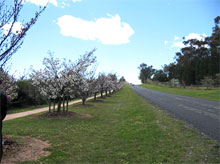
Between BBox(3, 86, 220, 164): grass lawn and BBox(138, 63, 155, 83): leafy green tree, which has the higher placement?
BBox(138, 63, 155, 83): leafy green tree

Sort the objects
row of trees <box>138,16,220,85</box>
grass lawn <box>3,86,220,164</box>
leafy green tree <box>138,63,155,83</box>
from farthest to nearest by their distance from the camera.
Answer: leafy green tree <box>138,63,155,83</box>, row of trees <box>138,16,220,85</box>, grass lawn <box>3,86,220,164</box>

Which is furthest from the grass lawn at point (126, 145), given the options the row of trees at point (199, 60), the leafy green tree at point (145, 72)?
the leafy green tree at point (145, 72)

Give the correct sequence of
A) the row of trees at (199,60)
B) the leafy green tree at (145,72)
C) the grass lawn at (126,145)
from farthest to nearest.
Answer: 1. the leafy green tree at (145,72)
2. the row of trees at (199,60)
3. the grass lawn at (126,145)

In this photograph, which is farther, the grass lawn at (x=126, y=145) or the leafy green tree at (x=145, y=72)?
the leafy green tree at (x=145, y=72)

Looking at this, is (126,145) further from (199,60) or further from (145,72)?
(145,72)

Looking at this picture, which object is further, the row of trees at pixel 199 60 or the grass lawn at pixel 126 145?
the row of trees at pixel 199 60

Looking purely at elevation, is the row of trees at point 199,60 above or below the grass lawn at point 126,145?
above

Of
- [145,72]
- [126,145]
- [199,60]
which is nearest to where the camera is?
→ [126,145]

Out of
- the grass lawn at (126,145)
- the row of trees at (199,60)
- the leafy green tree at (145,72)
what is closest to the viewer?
the grass lawn at (126,145)

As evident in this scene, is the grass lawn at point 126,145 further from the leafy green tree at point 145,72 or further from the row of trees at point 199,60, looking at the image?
the leafy green tree at point 145,72

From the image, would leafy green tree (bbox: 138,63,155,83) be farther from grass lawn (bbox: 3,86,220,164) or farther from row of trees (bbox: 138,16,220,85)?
grass lawn (bbox: 3,86,220,164)

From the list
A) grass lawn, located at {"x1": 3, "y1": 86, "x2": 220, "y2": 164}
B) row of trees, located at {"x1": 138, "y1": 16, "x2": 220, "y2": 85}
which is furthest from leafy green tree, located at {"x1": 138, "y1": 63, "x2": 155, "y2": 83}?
grass lawn, located at {"x1": 3, "y1": 86, "x2": 220, "y2": 164}

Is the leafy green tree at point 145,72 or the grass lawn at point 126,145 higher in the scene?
the leafy green tree at point 145,72

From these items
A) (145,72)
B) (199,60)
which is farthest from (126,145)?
(145,72)
